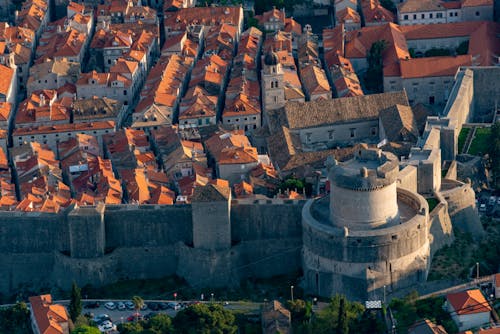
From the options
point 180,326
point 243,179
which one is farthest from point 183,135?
point 180,326

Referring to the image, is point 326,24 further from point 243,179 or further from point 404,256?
point 404,256

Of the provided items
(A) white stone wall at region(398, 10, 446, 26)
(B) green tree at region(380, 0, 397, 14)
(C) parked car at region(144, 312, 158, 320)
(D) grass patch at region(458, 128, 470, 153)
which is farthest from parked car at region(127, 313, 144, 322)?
(B) green tree at region(380, 0, 397, 14)

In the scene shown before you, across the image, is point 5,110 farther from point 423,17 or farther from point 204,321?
point 204,321

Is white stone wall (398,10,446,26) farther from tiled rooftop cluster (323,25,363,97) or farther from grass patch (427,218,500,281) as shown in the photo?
grass patch (427,218,500,281)

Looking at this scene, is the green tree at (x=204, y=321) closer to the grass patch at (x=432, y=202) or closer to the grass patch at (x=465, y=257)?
the grass patch at (x=465, y=257)

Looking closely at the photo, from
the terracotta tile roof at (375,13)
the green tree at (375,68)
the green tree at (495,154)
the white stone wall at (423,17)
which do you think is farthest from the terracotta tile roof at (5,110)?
the green tree at (495,154)

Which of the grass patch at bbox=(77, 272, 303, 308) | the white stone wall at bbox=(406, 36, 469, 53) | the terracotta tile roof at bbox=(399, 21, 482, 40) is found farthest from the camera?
the terracotta tile roof at bbox=(399, 21, 482, 40)

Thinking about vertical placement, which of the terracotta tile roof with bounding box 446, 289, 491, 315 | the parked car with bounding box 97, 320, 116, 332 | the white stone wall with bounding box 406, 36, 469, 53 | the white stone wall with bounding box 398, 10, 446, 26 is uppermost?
the white stone wall with bounding box 398, 10, 446, 26
